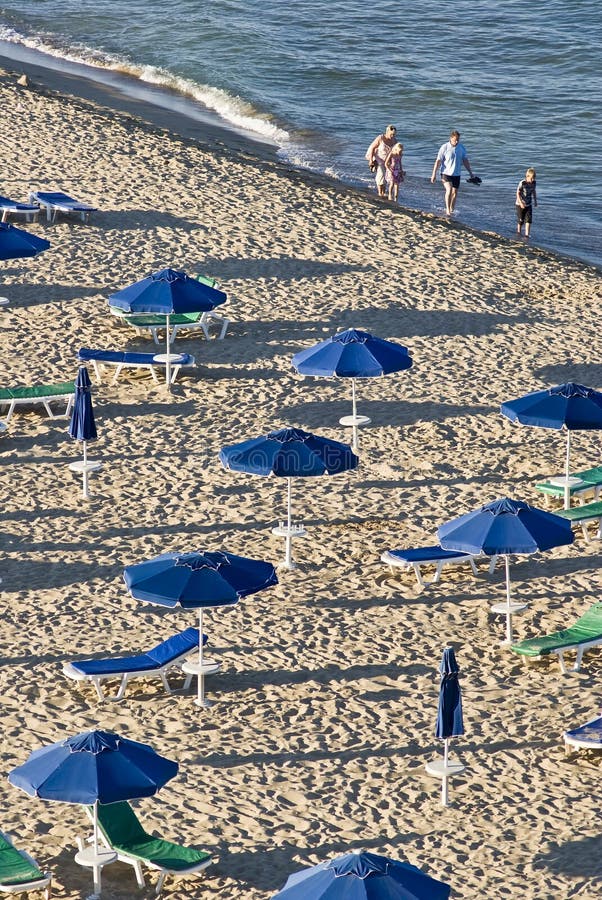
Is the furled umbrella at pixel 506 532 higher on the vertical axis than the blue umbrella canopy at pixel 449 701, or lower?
higher

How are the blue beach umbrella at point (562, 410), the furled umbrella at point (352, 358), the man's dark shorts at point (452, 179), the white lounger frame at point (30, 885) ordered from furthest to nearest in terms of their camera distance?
the man's dark shorts at point (452, 179), the furled umbrella at point (352, 358), the blue beach umbrella at point (562, 410), the white lounger frame at point (30, 885)

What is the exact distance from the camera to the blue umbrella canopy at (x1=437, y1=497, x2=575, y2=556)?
42.0 feet

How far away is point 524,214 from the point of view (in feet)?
82.7

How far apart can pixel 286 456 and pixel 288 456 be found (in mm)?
18

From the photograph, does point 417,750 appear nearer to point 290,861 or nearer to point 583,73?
point 290,861

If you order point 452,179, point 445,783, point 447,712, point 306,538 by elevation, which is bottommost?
point 445,783

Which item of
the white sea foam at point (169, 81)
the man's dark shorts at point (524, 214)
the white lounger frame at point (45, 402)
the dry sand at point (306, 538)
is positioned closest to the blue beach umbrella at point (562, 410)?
the dry sand at point (306, 538)

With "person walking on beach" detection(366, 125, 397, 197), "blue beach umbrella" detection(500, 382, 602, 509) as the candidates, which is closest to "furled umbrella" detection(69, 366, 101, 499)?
"blue beach umbrella" detection(500, 382, 602, 509)

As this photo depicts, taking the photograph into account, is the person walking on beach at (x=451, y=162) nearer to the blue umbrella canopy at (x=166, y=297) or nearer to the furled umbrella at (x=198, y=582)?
the blue umbrella canopy at (x=166, y=297)

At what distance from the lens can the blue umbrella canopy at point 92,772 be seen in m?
9.93

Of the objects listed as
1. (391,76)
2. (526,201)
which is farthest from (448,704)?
(391,76)

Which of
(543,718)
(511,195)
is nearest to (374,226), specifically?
(511,195)

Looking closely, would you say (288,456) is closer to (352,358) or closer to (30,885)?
(352,358)

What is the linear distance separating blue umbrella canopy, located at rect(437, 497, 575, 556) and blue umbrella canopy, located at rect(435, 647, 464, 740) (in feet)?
6.18
